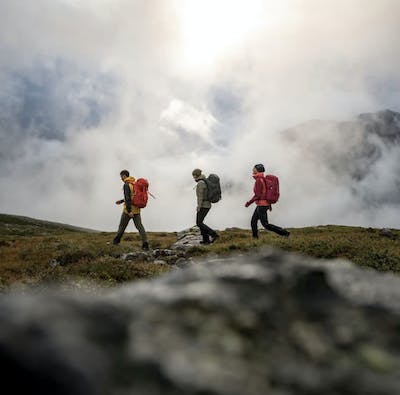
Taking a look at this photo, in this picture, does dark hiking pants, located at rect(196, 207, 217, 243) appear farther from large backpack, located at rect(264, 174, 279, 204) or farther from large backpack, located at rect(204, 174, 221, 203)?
large backpack, located at rect(264, 174, 279, 204)

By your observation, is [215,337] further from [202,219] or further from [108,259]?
[202,219]

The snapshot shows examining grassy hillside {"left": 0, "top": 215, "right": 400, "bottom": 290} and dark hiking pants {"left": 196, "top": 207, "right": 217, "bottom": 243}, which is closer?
grassy hillside {"left": 0, "top": 215, "right": 400, "bottom": 290}

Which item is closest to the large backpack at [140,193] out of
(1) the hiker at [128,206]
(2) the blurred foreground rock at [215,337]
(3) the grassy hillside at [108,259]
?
(1) the hiker at [128,206]

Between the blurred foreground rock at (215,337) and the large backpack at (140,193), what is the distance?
19.1 metres

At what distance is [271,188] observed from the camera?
21.1m

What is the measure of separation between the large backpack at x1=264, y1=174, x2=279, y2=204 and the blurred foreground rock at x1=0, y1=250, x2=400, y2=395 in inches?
697

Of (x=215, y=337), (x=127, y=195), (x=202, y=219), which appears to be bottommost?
(x=215, y=337)

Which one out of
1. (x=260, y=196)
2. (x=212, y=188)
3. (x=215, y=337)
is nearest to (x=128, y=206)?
(x=212, y=188)

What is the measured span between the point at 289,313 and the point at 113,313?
120cm

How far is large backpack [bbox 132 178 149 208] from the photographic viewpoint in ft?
73.6

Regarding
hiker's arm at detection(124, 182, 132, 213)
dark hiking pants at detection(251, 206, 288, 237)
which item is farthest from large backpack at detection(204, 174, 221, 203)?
hiker's arm at detection(124, 182, 132, 213)

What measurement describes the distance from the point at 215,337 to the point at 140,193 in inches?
793

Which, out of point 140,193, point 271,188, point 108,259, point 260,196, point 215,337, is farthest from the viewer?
point 140,193

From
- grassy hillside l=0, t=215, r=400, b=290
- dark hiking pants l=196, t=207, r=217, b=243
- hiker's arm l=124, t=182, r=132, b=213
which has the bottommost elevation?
grassy hillside l=0, t=215, r=400, b=290
